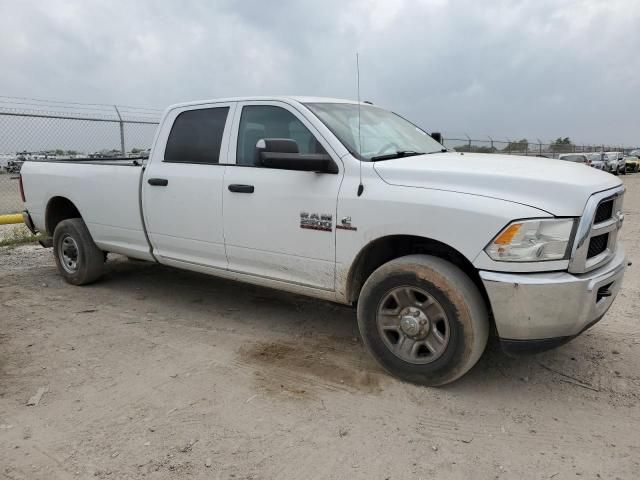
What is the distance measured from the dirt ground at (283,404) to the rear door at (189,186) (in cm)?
70

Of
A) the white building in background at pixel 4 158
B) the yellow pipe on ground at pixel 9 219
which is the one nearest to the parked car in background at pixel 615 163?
the white building in background at pixel 4 158

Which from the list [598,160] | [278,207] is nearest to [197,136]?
[278,207]

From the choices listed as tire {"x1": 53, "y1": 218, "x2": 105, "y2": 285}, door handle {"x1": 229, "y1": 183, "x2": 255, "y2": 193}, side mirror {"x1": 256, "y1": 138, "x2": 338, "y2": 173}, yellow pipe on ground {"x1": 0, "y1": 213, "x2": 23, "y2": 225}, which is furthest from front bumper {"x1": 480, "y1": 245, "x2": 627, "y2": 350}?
yellow pipe on ground {"x1": 0, "y1": 213, "x2": 23, "y2": 225}

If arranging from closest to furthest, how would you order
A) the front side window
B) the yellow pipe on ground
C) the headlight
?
the headlight, the front side window, the yellow pipe on ground

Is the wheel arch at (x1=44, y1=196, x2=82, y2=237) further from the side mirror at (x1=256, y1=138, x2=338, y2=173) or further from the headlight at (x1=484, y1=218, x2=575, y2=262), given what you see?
the headlight at (x1=484, y1=218, x2=575, y2=262)

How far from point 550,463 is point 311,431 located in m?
1.25

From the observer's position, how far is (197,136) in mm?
4629

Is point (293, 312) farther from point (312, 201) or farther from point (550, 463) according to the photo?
point (550, 463)

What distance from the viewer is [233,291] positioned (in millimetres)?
5656

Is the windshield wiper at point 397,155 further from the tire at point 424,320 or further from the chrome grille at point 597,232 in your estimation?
the chrome grille at point 597,232

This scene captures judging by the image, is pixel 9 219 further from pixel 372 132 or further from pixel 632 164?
pixel 632 164

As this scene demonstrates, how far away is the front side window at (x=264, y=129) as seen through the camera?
3.98 meters

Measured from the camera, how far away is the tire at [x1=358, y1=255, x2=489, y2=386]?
3.17m

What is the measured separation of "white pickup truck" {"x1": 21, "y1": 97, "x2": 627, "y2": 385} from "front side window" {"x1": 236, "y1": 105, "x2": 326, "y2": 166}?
0.01m
